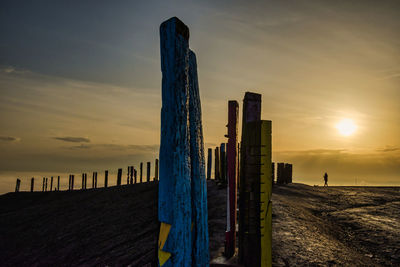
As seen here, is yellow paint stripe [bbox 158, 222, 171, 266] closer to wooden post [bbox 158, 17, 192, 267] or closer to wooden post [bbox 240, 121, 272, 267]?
wooden post [bbox 158, 17, 192, 267]

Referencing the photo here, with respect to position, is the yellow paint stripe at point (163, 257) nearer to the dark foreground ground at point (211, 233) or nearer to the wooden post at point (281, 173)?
the dark foreground ground at point (211, 233)

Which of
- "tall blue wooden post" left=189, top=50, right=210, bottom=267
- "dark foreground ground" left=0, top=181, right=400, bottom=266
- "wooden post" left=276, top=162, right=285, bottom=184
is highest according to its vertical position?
"tall blue wooden post" left=189, top=50, right=210, bottom=267

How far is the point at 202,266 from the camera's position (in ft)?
Answer: 7.02

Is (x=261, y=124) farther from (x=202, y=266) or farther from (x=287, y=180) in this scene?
(x=287, y=180)

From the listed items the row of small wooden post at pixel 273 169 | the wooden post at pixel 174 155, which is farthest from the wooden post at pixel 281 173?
the wooden post at pixel 174 155

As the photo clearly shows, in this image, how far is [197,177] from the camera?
218 centimetres

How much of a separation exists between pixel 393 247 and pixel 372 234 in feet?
2.87

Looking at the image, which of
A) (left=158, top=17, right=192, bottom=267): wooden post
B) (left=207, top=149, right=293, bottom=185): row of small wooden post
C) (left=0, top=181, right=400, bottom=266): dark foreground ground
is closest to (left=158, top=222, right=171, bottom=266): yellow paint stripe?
(left=158, top=17, right=192, bottom=267): wooden post

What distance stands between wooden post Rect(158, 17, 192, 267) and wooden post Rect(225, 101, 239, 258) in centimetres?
283

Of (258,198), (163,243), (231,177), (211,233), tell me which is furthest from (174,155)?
(211,233)

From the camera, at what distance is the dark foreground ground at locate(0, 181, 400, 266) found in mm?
5766

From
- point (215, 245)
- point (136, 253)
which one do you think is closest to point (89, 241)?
point (136, 253)

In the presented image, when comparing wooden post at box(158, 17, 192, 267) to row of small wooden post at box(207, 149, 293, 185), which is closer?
wooden post at box(158, 17, 192, 267)

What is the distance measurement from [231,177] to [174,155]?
309cm
